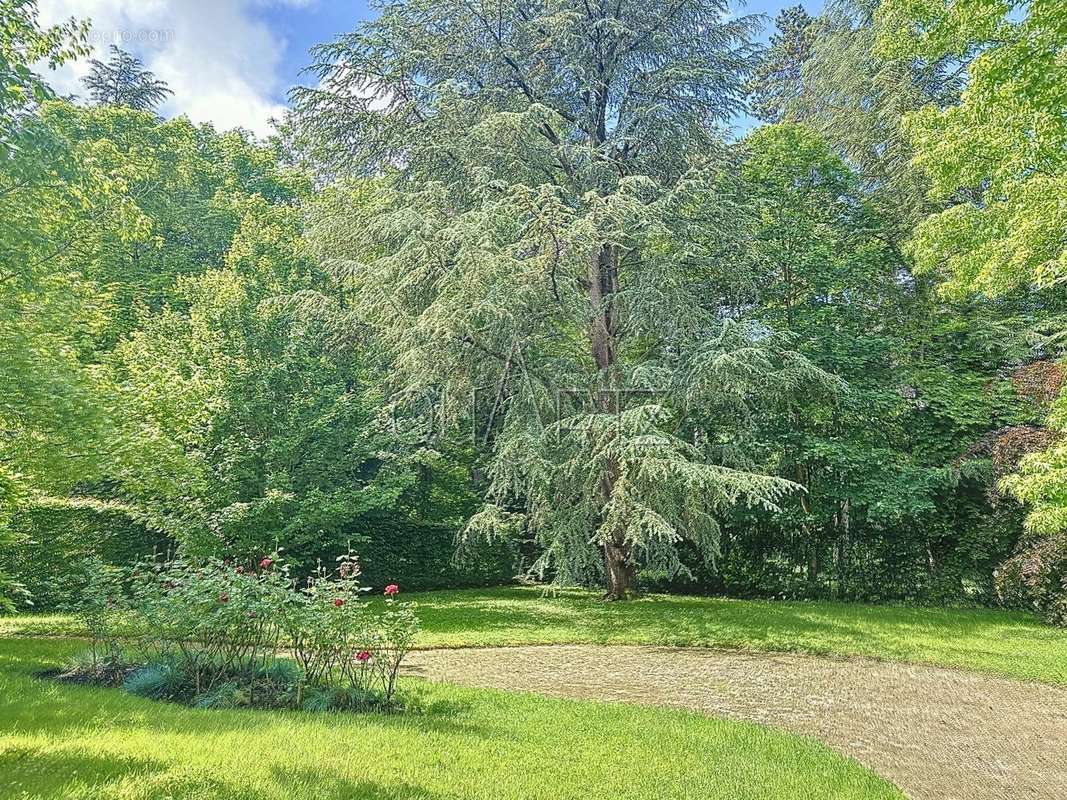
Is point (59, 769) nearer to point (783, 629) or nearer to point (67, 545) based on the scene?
point (783, 629)

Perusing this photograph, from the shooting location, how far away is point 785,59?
2427 centimetres

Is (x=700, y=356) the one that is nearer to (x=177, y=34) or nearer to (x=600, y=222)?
(x=600, y=222)

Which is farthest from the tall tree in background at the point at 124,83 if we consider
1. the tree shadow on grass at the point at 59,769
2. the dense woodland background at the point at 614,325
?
the tree shadow on grass at the point at 59,769

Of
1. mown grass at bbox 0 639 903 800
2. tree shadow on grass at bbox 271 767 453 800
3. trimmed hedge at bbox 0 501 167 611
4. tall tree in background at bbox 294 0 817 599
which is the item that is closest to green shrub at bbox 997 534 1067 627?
tall tree in background at bbox 294 0 817 599

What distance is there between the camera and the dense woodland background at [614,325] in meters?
8.69

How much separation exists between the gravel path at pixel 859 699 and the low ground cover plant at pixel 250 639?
1.37 meters

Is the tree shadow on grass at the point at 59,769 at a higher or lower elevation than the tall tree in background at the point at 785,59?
lower

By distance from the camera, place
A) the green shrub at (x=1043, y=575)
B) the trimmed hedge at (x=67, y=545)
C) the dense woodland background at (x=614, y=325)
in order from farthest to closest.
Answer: the trimmed hedge at (x=67, y=545)
the green shrub at (x=1043, y=575)
the dense woodland background at (x=614, y=325)

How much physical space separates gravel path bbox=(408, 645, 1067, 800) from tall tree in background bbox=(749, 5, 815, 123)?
19.2m

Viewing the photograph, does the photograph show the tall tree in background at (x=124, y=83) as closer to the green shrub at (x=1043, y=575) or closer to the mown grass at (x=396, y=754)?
the mown grass at (x=396, y=754)

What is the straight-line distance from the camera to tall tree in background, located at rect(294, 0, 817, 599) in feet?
31.3

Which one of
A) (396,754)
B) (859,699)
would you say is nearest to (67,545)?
(396,754)

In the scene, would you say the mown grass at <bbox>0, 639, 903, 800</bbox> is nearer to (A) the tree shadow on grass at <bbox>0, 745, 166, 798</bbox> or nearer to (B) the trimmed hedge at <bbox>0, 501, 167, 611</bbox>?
(A) the tree shadow on grass at <bbox>0, 745, 166, 798</bbox>

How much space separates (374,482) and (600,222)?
5.96 m
